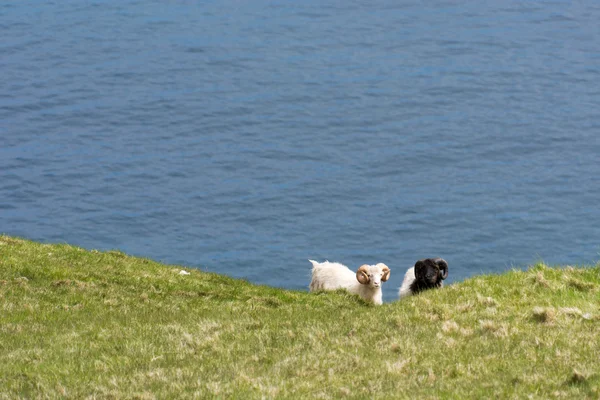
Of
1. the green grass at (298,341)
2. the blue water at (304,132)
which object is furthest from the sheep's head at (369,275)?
the blue water at (304,132)

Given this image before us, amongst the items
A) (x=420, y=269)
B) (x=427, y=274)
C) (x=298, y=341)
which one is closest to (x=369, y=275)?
(x=420, y=269)

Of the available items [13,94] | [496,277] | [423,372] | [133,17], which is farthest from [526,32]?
[423,372]

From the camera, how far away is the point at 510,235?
54.5 metres

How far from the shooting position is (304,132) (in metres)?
70.4

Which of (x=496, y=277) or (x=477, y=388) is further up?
(x=477, y=388)

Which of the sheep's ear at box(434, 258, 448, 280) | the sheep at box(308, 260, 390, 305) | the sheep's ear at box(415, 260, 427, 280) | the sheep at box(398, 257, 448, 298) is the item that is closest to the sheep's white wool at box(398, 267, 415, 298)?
Result: the sheep at box(398, 257, 448, 298)

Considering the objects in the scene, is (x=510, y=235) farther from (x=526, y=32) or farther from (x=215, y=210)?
(x=526, y=32)

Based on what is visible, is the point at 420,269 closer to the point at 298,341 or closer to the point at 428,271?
the point at 428,271

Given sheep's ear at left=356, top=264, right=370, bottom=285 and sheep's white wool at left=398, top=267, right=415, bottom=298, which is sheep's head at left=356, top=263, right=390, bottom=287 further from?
sheep's white wool at left=398, top=267, right=415, bottom=298

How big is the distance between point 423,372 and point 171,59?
75.3m

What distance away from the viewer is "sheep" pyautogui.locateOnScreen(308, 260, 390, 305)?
26.1 metres

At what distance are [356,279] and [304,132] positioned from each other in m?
43.7

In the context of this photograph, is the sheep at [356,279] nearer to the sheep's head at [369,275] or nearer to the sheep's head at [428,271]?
the sheep's head at [369,275]

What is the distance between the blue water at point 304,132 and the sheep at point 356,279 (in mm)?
19330
